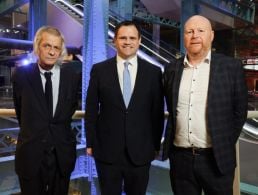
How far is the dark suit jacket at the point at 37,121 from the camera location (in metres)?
2.06

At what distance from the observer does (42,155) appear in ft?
6.82

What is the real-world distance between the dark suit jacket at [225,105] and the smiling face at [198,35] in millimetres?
122

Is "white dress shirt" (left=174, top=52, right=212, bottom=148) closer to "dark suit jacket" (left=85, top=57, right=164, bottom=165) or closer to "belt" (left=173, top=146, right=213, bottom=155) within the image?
"belt" (left=173, top=146, right=213, bottom=155)

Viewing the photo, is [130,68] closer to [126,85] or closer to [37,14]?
[126,85]

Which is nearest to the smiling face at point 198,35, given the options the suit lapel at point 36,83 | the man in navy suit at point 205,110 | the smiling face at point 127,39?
the man in navy suit at point 205,110

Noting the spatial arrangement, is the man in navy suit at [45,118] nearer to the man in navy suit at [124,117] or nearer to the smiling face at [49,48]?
the smiling face at [49,48]

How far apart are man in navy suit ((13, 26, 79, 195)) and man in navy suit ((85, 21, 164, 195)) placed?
17 centimetres

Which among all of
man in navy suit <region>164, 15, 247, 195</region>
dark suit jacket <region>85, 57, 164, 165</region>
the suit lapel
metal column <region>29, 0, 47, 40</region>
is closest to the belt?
man in navy suit <region>164, 15, 247, 195</region>

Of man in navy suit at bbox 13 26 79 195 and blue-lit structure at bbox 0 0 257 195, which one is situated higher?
blue-lit structure at bbox 0 0 257 195

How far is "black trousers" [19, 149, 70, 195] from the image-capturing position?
2.11 metres

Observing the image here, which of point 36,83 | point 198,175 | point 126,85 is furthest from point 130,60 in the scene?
point 198,175

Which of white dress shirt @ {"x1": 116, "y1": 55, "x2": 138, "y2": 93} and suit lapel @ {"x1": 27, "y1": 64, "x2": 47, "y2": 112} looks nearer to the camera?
suit lapel @ {"x1": 27, "y1": 64, "x2": 47, "y2": 112}

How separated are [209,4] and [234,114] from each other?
13.1 meters

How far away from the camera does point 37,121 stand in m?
2.05
